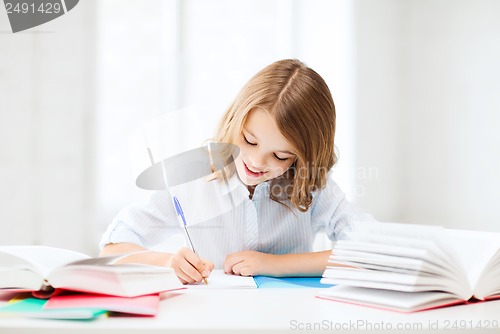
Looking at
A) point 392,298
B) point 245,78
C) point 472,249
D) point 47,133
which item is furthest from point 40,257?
point 245,78

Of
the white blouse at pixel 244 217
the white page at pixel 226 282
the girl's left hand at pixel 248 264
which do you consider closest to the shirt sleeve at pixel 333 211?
the white blouse at pixel 244 217

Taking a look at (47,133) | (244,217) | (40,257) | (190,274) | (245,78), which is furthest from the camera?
(245,78)

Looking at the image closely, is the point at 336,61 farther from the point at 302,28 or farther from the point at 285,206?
the point at 285,206

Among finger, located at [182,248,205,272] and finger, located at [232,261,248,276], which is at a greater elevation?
finger, located at [182,248,205,272]

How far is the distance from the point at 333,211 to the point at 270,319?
2.88 ft

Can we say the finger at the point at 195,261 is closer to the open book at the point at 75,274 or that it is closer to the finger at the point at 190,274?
the finger at the point at 190,274

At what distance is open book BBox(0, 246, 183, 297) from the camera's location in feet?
2.23

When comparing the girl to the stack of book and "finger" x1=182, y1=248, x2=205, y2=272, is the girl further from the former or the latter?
the stack of book

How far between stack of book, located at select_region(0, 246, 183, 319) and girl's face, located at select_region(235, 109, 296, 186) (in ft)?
1.93

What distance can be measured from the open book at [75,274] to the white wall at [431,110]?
1917mm

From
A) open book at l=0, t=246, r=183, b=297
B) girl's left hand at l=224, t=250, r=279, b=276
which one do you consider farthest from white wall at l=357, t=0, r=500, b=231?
open book at l=0, t=246, r=183, b=297

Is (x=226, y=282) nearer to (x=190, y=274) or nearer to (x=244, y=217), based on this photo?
(x=190, y=274)

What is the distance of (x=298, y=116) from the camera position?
132 centimetres

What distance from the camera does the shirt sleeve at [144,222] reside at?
1.36 meters
